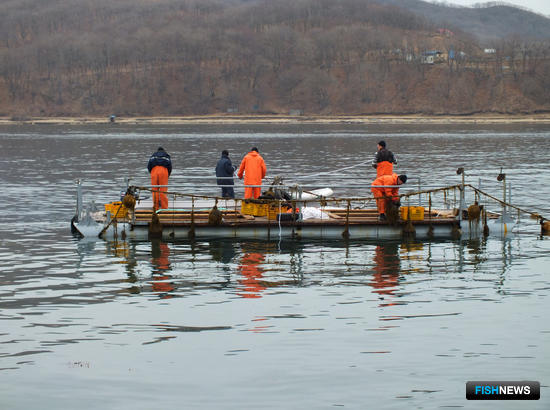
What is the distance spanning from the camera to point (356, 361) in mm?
12102

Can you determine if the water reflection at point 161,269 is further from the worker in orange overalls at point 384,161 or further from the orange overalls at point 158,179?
the worker in orange overalls at point 384,161

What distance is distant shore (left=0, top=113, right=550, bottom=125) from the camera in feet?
499

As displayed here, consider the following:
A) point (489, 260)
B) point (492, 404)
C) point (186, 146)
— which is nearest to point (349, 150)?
point (186, 146)

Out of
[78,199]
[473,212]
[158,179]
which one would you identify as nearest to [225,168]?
[158,179]

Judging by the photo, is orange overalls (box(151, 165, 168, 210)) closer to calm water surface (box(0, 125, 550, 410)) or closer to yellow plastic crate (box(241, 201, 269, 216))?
calm water surface (box(0, 125, 550, 410))

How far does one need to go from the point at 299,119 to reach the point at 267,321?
498 feet

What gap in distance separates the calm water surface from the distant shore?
131 metres

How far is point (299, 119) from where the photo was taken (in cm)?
16462

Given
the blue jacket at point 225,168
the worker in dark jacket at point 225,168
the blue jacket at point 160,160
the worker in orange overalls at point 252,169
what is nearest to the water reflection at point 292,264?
the worker in orange overalls at point 252,169

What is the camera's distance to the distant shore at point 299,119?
5984 inches

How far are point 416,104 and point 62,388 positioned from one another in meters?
163

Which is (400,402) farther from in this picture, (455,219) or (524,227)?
(524,227)

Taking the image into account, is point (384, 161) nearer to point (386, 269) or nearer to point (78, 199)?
point (386, 269)

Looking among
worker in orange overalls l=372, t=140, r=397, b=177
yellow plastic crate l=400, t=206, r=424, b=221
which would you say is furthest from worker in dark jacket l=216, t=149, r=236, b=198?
yellow plastic crate l=400, t=206, r=424, b=221
